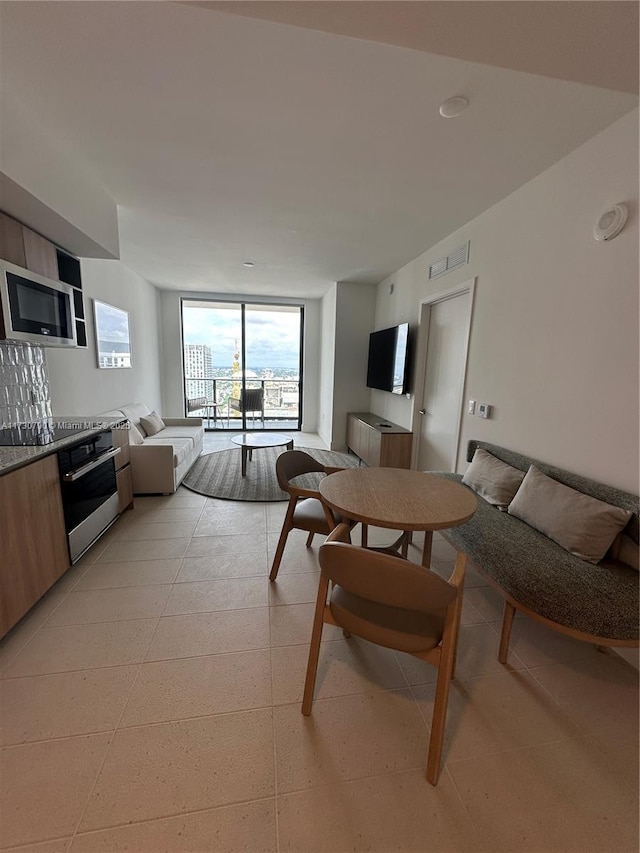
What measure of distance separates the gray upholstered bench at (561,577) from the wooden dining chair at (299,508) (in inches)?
32.8

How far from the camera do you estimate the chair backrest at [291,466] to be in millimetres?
2195

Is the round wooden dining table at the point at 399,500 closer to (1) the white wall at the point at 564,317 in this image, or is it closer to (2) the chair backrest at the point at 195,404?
(1) the white wall at the point at 564,317

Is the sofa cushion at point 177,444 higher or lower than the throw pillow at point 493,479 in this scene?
lower

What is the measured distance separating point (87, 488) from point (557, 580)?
2.82 meters

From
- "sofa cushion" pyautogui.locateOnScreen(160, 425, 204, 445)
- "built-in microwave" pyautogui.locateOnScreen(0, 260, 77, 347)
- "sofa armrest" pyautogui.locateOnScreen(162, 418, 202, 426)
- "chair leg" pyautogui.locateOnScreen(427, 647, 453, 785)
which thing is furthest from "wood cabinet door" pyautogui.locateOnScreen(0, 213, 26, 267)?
"sofa armrest" pyautogui.locateOnScreen(162, 418, 202, 426)

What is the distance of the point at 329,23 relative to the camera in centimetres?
107

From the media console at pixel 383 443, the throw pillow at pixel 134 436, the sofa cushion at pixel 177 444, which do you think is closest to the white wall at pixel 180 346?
the media console at pixel 383 443

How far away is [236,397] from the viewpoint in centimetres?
686

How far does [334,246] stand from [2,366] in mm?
3097

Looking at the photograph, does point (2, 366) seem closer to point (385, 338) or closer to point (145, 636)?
point (145, 636)

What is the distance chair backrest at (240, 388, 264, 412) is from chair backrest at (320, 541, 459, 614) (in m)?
5.41

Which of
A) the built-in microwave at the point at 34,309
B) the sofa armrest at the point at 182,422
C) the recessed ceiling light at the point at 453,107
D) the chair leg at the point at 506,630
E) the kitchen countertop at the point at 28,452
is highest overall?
the recessed ceiling light at the point at 453,107

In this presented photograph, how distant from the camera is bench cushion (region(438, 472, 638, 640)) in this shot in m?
1.37

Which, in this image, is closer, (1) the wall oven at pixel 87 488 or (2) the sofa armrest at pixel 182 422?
(1) the wall oven at pixel 87 488
